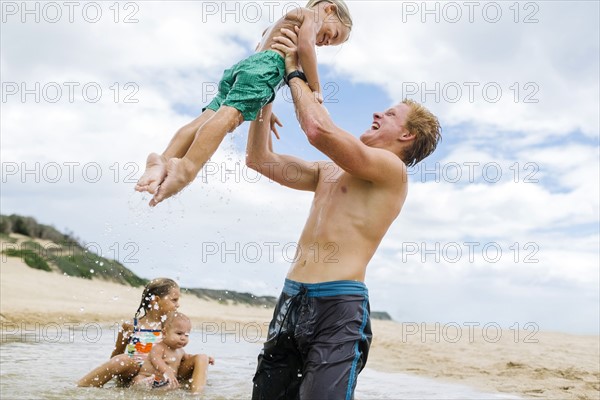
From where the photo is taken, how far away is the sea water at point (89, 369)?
18.9ft

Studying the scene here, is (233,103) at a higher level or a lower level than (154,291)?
higher

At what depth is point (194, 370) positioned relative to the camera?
631 cm

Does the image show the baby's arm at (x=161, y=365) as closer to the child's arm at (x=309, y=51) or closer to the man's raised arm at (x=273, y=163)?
the man's raised arm at (x=273, y=163)

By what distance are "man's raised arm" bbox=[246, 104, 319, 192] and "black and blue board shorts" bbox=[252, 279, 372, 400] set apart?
2.51 ft

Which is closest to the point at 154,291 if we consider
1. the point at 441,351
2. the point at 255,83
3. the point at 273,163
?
the point at 273,163

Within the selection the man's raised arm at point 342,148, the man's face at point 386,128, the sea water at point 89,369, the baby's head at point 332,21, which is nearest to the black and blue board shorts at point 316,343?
the man's raised arm at point 342,148

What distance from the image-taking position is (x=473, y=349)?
43.7 ft

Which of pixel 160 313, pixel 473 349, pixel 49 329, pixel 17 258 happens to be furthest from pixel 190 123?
pixel 17 258

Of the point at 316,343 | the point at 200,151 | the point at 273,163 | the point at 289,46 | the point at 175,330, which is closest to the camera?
the point at 316,343

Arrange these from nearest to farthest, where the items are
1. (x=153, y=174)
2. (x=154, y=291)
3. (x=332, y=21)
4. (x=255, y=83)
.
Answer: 1. (x=153, y=174)
2. (x=255, y=83)
3. (x=332, y=21)
4. (x=154, y=291)

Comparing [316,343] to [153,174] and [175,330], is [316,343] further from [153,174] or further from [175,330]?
→ [175,330]

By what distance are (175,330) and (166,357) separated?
29 centimetres

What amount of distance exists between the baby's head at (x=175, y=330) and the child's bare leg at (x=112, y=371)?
1.19 ft

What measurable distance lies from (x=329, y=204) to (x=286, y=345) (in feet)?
2.52
